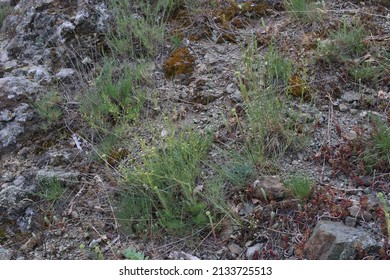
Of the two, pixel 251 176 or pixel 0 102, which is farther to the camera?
pixel 0 102

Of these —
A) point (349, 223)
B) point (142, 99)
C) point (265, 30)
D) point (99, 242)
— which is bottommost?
point (99, 242)

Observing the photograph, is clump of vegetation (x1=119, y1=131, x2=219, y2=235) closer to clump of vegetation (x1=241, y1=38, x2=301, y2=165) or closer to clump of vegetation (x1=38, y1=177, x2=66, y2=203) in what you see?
clump of vegetation (x1=241, y1=38, x2=301, y2=165)

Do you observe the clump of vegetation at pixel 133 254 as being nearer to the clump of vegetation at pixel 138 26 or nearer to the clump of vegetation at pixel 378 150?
the clump of vegetation at pixel 378 150

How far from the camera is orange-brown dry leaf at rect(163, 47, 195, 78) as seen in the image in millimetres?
4273

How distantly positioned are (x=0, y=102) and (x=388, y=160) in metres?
3.20

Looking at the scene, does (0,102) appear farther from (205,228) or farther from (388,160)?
(388,160)

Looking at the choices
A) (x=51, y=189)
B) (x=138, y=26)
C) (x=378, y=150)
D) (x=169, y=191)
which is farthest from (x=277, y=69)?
(x=51, y=189)

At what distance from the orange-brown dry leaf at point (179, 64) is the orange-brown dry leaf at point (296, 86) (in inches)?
36.6

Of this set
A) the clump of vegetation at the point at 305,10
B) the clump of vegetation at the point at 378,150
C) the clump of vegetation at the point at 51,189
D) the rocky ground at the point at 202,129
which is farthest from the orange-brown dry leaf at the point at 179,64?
the clump of vegetation at the point at 378,150

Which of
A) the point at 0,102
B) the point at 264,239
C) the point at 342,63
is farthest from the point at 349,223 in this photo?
the point at 0,102

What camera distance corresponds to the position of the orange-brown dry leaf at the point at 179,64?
427 centimetres

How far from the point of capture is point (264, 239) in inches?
117

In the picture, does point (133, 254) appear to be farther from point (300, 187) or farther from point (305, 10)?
point (305, 10)

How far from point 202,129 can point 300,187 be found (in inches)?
39.5
